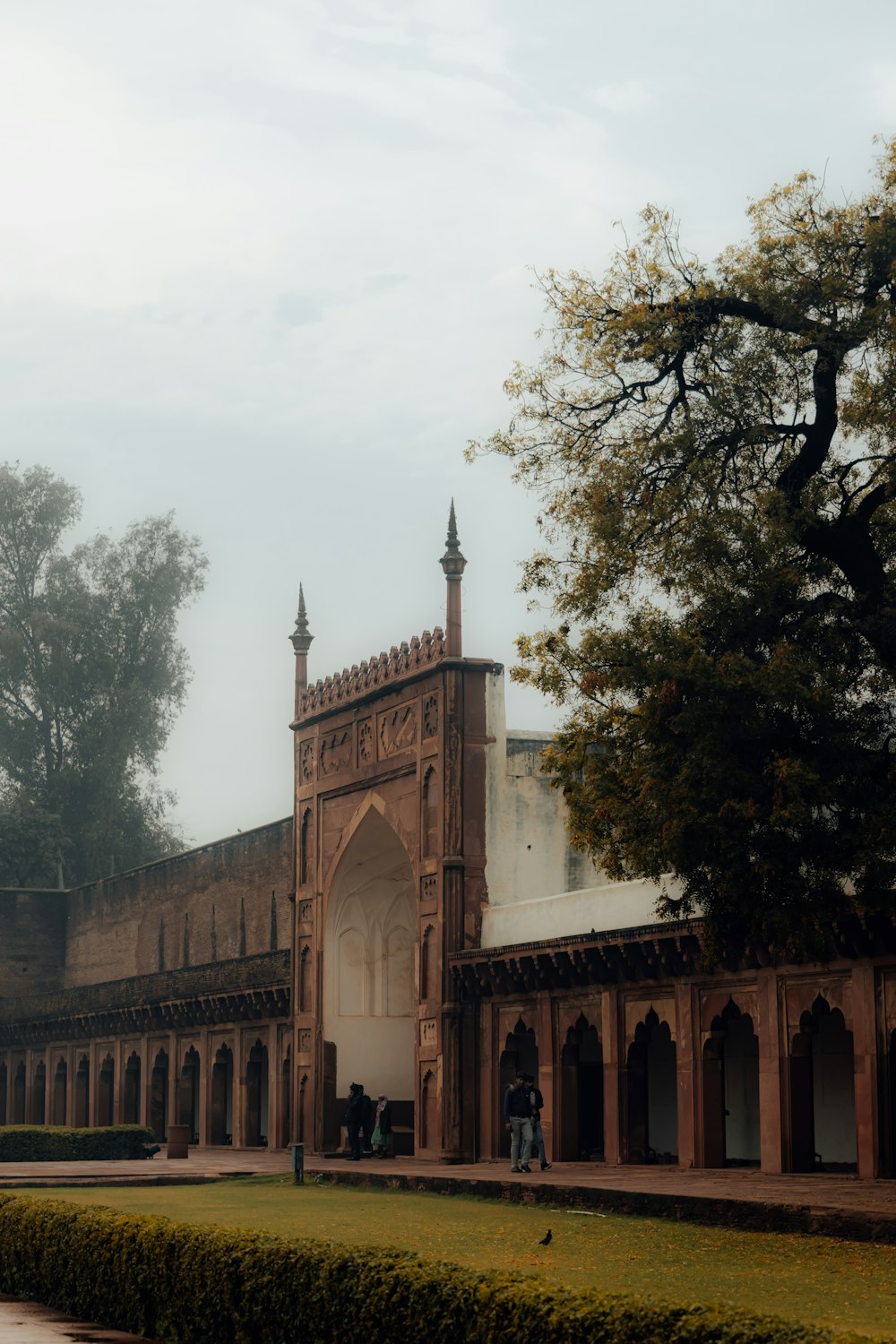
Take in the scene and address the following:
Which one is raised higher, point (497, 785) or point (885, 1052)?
point (497, 785)

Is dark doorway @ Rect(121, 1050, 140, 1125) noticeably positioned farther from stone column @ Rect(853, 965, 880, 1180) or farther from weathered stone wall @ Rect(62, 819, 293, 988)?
stone column @ Rect(853, 965, 880, 1180)

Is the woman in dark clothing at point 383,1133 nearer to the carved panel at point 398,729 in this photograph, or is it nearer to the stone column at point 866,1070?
the carved panel at point 398,729

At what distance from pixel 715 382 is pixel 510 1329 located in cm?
830

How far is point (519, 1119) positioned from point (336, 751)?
29.6 ft

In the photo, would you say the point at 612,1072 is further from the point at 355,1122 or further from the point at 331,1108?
the point at 331,1108

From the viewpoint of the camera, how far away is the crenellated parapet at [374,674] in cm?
2516

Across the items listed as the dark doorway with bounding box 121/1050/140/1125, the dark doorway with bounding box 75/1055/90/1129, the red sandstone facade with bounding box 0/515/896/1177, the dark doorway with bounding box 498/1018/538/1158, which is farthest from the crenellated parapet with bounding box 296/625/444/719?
the dark doorway with bounding box 75/1055/90/1129

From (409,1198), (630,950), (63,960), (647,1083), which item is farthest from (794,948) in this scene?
(63,960)

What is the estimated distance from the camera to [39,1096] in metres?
40.1

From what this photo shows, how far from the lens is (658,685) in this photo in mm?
A: 13211

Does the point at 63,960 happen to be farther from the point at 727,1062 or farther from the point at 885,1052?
the point at 885,1052

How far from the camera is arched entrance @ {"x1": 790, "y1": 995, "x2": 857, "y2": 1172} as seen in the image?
61.0 ft

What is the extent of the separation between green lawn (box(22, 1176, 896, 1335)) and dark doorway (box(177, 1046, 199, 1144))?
14.8 meters

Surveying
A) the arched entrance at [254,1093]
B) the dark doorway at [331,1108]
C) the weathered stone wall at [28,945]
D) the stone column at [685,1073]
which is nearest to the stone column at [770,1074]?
the stone column at [685,1073]
